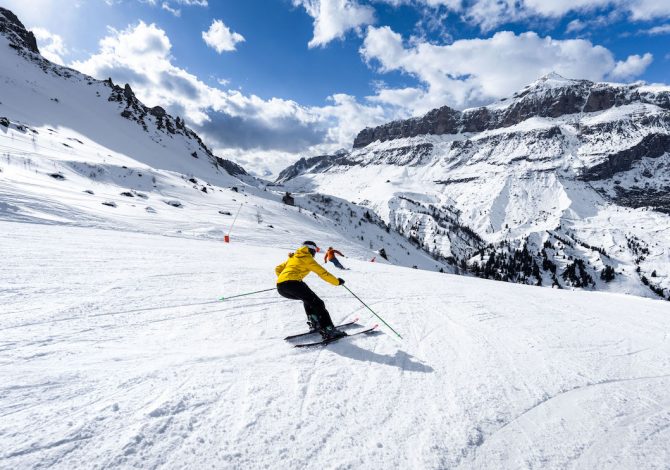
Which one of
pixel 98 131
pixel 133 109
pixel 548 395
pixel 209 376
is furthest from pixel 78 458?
pixel 133 109

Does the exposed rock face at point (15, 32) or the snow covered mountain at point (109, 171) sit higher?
the exposed rock face at point (15, 32)

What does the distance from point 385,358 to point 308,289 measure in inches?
77.6

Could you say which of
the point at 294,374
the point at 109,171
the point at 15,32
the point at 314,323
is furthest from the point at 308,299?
the point at 15,32

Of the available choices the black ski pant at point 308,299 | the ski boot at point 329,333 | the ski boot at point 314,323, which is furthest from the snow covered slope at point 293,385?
the black ski pant at point 308,299

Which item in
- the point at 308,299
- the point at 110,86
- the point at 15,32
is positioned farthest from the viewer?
the point at 110,86

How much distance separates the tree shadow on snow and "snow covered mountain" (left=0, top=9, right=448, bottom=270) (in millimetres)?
17468

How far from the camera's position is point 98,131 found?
244 feet

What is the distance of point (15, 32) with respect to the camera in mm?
104750

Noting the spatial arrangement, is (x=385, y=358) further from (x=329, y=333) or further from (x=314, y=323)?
(x=314, y=323)

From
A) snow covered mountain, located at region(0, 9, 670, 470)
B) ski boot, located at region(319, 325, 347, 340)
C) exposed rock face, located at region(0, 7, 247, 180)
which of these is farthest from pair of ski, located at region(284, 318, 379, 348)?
exposed rock face, located at region(0, 7, 247, 180)

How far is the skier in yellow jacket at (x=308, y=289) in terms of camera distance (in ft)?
21.2

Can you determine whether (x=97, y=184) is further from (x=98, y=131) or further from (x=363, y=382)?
(x=98, y=131)

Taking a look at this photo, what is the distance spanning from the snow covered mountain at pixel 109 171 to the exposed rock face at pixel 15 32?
44cm

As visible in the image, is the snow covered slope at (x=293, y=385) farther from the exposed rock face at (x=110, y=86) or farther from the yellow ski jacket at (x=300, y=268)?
the exposed rock face at (x=110, y=86)
